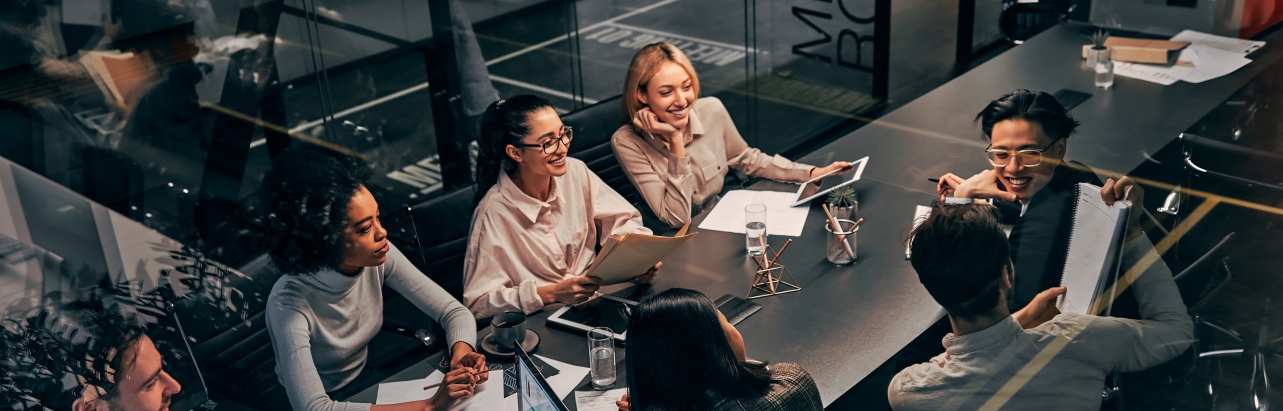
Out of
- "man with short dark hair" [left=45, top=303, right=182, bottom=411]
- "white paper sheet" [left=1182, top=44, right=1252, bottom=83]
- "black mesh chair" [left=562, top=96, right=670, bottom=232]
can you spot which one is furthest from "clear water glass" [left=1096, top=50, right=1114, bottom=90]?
"man with short dark hair" [left=45, top=303, right=182, bottom=411]

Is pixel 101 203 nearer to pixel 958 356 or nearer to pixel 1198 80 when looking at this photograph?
pixel 958 356

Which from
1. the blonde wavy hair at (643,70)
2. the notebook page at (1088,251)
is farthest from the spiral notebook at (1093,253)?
the blonde wavy hair at (643,70)

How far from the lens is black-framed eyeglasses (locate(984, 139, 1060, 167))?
2.36 m

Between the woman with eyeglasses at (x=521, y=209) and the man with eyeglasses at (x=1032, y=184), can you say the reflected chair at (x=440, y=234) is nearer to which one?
the woman with eyeglasses at (x=521, y=209)

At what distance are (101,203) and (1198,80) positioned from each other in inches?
114

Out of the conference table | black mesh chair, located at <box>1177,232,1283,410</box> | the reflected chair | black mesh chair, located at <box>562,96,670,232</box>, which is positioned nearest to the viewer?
black mesh chair, located at <box>1177,232,1283,410</box>

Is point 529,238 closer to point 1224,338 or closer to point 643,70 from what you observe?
point 643,70

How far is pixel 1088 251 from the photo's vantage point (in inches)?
70.7

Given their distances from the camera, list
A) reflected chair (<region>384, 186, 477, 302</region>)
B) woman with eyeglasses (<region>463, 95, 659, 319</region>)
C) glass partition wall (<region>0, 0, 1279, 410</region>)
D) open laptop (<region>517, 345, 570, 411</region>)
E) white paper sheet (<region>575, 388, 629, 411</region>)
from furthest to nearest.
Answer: reflected chair (<region>384, 186, 477, 302</region>) < woman with eyeglasses (<region>463, 95, 659, 319</region>) < glass partition wall (<region>0, 0, 1279, 410</region>) < white paper sheet (<region>575, 388, 629, 411</region>) < open laptop (<region>517, 345, 570, 411</region>)

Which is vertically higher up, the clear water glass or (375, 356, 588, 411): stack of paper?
the clear water glass

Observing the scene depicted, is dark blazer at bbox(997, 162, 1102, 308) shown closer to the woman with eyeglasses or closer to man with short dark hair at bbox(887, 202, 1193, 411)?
man with short dark hair at bbox(887, 202, 1193, 411)

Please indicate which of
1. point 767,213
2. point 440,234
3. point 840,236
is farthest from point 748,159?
point 440,234

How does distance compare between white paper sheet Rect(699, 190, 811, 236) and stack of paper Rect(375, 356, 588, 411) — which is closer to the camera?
stack of paper Rect(375, 356, 588, 411)

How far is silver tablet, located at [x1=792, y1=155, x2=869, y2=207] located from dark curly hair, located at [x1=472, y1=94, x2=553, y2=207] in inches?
31.2
